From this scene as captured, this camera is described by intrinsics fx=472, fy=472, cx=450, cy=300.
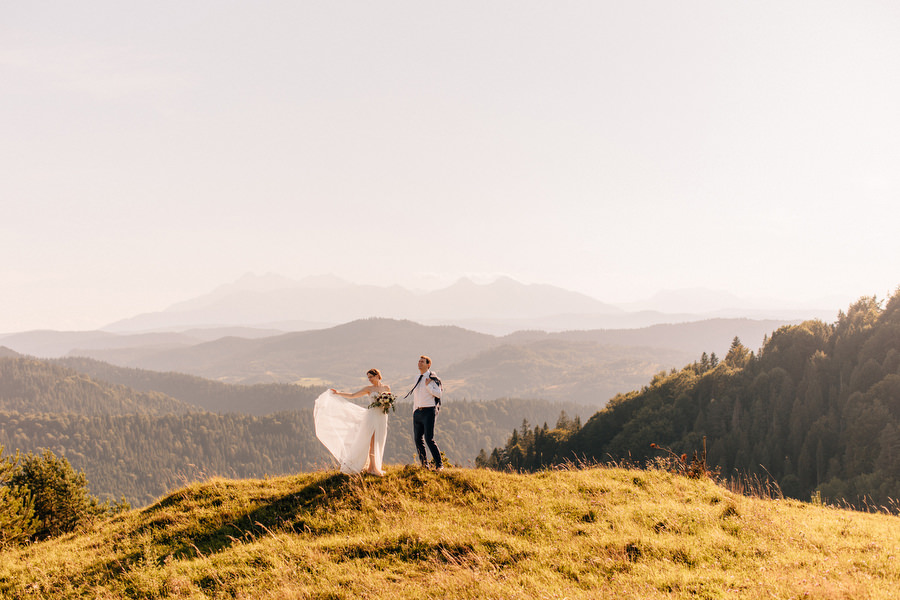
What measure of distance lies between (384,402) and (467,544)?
551 cm

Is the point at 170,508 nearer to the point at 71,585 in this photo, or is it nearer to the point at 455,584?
the point at 71,585

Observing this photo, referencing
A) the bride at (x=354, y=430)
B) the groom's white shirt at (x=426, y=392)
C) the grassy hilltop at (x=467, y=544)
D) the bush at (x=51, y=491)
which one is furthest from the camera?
the bush at (x=51, y=491)

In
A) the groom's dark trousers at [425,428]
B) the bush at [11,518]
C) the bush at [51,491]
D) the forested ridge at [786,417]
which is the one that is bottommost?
the forested ridge at [786,417]

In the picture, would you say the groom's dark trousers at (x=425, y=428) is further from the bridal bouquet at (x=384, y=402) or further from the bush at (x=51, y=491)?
the bush at (x=51, y=491)

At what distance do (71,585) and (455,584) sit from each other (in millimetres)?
7941

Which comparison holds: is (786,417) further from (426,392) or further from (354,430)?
(354,430)

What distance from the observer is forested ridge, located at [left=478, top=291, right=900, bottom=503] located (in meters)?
81.7

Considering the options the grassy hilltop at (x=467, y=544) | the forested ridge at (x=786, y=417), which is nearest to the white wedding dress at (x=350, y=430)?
the grassy hilltop at (x=467, y=544)

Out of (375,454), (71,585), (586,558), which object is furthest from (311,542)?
(586,558)

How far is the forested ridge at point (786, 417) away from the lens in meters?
81.7

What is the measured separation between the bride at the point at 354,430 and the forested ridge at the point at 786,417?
68985 millimetres

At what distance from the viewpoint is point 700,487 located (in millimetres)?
13078

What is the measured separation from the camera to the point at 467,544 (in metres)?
9.15

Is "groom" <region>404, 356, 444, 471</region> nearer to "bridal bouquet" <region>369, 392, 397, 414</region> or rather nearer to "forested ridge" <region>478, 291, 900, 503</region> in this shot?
"bridal bouquet" <region>369, 392, 397, 414</region>
